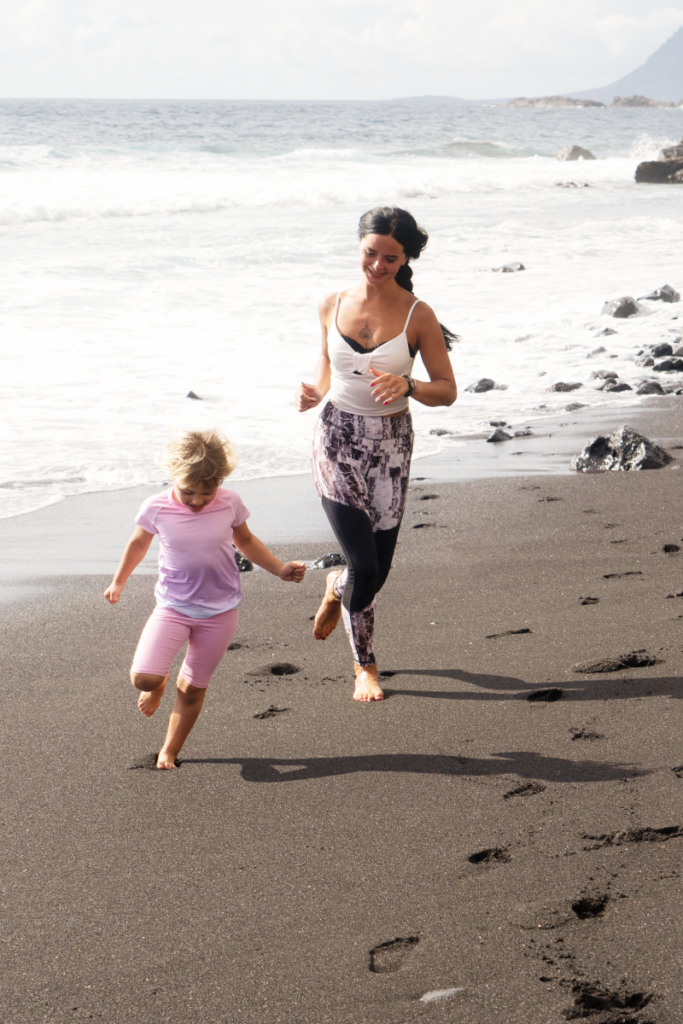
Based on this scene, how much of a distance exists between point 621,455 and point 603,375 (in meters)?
3.41

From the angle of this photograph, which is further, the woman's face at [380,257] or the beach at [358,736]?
the woman's face at [380,257]

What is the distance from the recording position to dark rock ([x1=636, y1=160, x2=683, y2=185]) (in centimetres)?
3525

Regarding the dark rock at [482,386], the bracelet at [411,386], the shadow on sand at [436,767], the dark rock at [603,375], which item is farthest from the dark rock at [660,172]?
the shadow on sand at [436,767]

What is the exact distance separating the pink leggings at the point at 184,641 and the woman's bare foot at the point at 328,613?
2.41 ft

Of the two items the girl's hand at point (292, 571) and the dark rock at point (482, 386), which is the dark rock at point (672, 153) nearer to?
the dark rock at point (482, 386)

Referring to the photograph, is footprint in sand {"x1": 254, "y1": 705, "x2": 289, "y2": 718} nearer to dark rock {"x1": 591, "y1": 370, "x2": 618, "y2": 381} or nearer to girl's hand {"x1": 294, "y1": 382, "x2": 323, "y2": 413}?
girl's hand {"x1": 294, "y1": 382, "x2": 323, "y2": 413}

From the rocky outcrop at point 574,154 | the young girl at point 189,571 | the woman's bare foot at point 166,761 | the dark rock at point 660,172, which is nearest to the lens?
the young girl at point 189,571

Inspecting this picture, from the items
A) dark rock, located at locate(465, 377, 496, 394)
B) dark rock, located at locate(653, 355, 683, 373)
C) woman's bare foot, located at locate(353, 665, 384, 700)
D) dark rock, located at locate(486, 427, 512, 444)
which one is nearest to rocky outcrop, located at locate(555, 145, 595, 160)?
dark rock, located at locate(653, 355, 683, 373)

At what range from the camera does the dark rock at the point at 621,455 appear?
6598 mm

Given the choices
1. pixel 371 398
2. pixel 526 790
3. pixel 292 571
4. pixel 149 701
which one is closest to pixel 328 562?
pixel 371 398

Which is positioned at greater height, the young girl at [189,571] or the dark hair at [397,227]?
the dark hair at [397,227]

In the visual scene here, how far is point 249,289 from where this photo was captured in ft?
48.7

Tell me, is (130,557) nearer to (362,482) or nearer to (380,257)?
(362,482)

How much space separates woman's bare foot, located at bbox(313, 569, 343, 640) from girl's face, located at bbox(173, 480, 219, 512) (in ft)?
2.96
